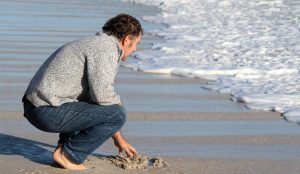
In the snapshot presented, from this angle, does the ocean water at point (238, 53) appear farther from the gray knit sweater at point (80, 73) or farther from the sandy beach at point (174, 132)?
the gray knit sweater at point (80, 73)

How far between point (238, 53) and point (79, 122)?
18.7 ft

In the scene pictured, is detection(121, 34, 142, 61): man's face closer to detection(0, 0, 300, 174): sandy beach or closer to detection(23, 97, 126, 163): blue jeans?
detection(23, 97, 126, 163): blue jeans

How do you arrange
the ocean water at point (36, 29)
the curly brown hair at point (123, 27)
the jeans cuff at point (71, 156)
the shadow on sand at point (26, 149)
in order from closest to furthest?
the curly brown hair at point (123, 27)
the jeans cuff at point (71, 156)
the shadow on sand at point (26, 149)
the ocean water at point (36, 29)

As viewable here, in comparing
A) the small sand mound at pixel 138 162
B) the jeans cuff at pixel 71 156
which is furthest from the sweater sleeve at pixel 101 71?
the small sand mound at pixel 138 162

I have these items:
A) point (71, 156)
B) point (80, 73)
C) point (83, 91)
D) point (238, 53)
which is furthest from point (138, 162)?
point (238, 53)

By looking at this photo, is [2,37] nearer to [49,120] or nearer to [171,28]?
[171,28]

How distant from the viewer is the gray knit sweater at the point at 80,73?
4422mm

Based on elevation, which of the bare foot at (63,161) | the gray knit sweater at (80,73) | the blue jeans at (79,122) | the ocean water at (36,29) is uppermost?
the gray knit sweater at (80,73)

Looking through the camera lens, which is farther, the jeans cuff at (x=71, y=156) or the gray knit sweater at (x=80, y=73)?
the jeans cuff at (x=71, y=156)

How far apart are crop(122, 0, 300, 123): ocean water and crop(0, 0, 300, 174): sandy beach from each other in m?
0.30

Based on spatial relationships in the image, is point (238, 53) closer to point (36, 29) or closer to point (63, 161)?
point (36, 29)

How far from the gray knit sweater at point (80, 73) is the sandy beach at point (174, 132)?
18.8 inches

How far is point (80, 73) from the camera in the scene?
4.48 metres

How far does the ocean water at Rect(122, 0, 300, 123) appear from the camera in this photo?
24.5 feet
